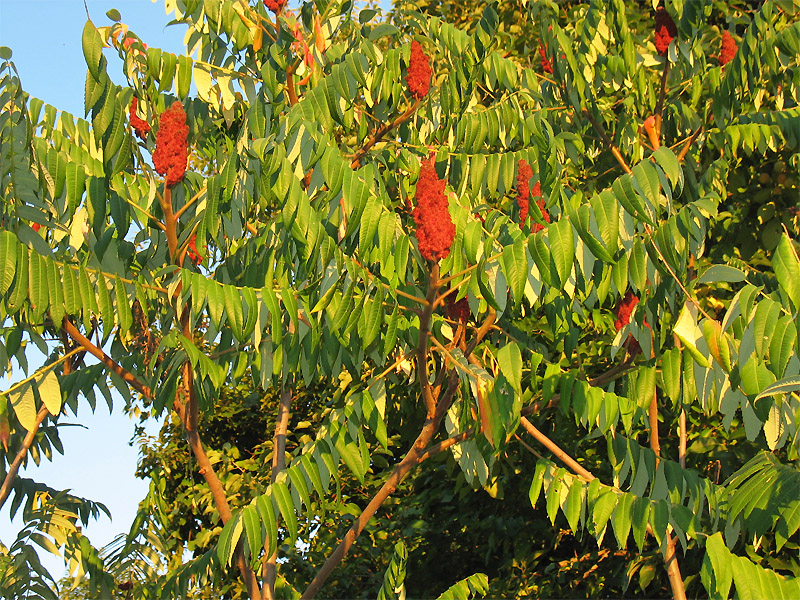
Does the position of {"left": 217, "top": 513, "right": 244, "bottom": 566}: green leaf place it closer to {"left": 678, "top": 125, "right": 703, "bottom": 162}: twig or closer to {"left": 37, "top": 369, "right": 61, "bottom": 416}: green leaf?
{"left": 37, "top": 369, "right": 61, "bottom": 416}: green leaf

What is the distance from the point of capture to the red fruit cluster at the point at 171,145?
133 inches

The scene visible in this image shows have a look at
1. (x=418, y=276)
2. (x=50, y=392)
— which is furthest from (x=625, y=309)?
(x=50, y=392)

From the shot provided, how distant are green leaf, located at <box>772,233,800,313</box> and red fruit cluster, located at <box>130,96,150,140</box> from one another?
2628mm

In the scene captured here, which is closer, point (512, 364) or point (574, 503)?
point (512, 364)

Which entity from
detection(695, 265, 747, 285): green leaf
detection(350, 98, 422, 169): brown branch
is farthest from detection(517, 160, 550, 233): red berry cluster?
detection(695, 265, 747, 285): green leaf

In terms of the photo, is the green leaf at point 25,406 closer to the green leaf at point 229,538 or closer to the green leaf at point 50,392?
the green leaf at point 50,392

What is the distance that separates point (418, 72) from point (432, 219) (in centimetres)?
134

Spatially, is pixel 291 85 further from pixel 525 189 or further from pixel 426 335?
pixel 426 335

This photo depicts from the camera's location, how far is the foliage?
3.09 m

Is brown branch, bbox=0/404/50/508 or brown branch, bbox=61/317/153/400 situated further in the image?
brown branch, bbox=0/404/50/508

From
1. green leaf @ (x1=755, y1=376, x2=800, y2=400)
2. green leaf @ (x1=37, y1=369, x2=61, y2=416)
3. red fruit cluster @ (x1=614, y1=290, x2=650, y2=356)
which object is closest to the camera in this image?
green leaf @ (x1=755, y1=376, x2=800, y2=400)

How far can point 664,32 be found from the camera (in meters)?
5.04

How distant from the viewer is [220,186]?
355 cm

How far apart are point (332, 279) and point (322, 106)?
933 millimetres
